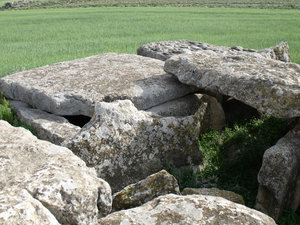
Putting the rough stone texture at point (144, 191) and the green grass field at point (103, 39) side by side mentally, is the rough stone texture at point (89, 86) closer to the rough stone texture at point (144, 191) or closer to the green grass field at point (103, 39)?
the rough stone texture at point (144, 191)

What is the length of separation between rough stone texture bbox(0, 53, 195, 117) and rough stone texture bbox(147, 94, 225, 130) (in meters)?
0.11

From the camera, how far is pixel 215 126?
6461 mm

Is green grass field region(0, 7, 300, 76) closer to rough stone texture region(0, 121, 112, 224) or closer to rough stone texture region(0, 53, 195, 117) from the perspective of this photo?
rough stone texture region(0, 53, 195, 117)

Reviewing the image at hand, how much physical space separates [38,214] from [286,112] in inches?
133

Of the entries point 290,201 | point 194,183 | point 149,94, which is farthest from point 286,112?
point 149,94

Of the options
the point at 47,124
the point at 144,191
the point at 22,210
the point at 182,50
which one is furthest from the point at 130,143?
the point at 182,50

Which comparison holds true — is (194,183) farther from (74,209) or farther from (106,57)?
(106,57)

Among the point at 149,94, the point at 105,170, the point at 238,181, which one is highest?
the point at 149,94

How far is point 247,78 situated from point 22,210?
3648 mm

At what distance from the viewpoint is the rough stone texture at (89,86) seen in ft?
18.7

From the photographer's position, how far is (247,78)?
5.14 m

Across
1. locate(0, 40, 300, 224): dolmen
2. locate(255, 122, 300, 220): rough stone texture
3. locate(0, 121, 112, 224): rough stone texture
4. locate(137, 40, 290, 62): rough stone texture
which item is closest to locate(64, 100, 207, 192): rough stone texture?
locate(0, 40, 300, 224): dolmen

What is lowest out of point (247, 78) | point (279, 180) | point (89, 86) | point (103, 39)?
point (103, 39)

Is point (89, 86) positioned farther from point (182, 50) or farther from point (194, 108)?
point (182, 50)
